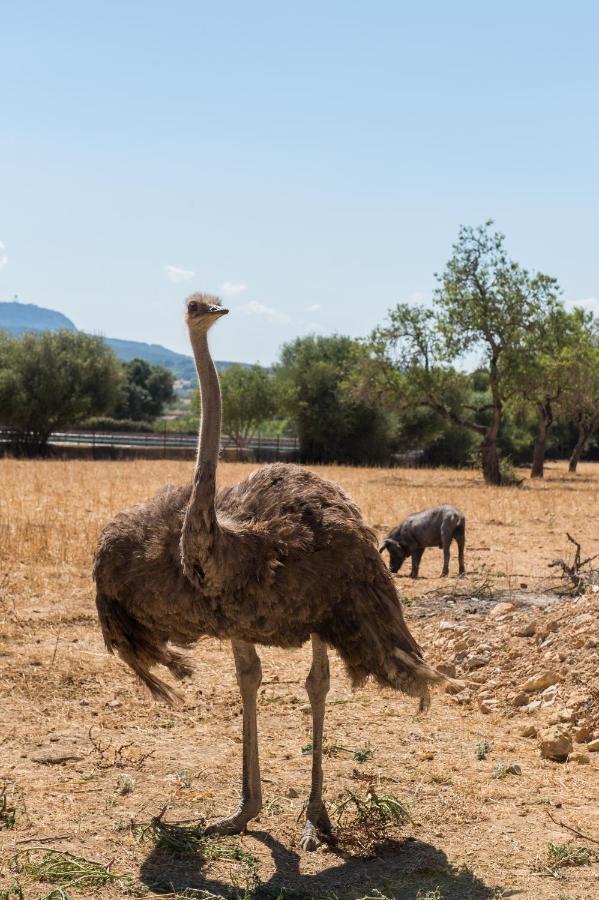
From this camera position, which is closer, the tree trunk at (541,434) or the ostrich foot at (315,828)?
→ the ostrich foot at (315,828)

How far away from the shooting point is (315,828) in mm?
4520

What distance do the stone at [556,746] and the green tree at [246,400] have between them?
4165cm

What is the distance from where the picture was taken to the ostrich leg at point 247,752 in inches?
180

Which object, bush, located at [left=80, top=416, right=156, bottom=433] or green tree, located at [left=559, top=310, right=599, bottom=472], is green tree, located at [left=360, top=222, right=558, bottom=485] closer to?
green tree, located at [left=559, top=310, right=599, bottom=472]

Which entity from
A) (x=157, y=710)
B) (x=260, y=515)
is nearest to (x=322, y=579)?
(x=260, y=515)

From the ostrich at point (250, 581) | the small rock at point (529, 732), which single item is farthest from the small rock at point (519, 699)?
the ostrich at point (250, 581)

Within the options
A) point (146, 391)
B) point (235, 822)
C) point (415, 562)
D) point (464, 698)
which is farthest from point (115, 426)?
point (235, 822)

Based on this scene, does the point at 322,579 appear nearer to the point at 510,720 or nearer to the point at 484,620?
the point at 510,720

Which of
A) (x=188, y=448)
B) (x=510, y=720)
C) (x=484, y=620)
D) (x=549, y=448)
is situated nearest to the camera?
(x=510, y=720)

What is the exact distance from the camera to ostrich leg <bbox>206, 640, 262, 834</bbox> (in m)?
4.58

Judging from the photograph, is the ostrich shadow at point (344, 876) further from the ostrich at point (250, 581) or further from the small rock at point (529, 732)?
the small rock at point (529, 732)

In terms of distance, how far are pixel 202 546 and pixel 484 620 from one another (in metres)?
4.49

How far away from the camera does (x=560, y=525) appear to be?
16641 mm

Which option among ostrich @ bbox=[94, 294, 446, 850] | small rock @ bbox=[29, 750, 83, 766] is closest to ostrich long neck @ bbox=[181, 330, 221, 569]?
ostrich @ bbox=[94, 294, 446, 850]
